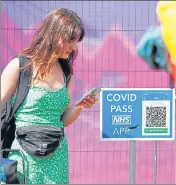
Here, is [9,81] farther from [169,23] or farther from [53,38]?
[169,23]

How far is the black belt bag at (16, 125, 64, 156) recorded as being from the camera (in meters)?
3.00

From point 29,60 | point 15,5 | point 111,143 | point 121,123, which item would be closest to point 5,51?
point 15,5

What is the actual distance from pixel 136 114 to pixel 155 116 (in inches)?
5.8

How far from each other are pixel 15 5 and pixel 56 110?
3.43 metres

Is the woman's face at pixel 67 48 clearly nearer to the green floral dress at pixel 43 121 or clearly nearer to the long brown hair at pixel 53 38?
the long brown hair at pixel 53 38

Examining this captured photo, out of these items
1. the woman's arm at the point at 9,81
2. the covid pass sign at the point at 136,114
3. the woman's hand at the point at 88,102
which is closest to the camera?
the woman's arm at the point at 9,81

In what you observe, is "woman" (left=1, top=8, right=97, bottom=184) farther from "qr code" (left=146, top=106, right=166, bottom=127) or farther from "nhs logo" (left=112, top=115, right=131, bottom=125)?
"qr code" (left=146, top=106, right=166, bottom=127)

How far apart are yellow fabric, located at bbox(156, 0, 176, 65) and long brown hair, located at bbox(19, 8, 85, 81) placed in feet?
1.32

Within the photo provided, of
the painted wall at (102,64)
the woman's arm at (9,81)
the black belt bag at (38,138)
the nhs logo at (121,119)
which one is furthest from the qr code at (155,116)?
the painted wall at (102,64)

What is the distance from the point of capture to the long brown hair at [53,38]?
3.01m

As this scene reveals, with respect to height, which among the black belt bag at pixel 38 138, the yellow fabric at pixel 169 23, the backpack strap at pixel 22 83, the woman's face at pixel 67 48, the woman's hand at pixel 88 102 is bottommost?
the black belt bag at pixel 38 138

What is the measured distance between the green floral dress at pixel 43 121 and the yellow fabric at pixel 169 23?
22.0 inches

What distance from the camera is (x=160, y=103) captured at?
437 centimetres

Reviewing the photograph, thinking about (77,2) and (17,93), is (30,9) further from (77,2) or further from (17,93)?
(17,93)
